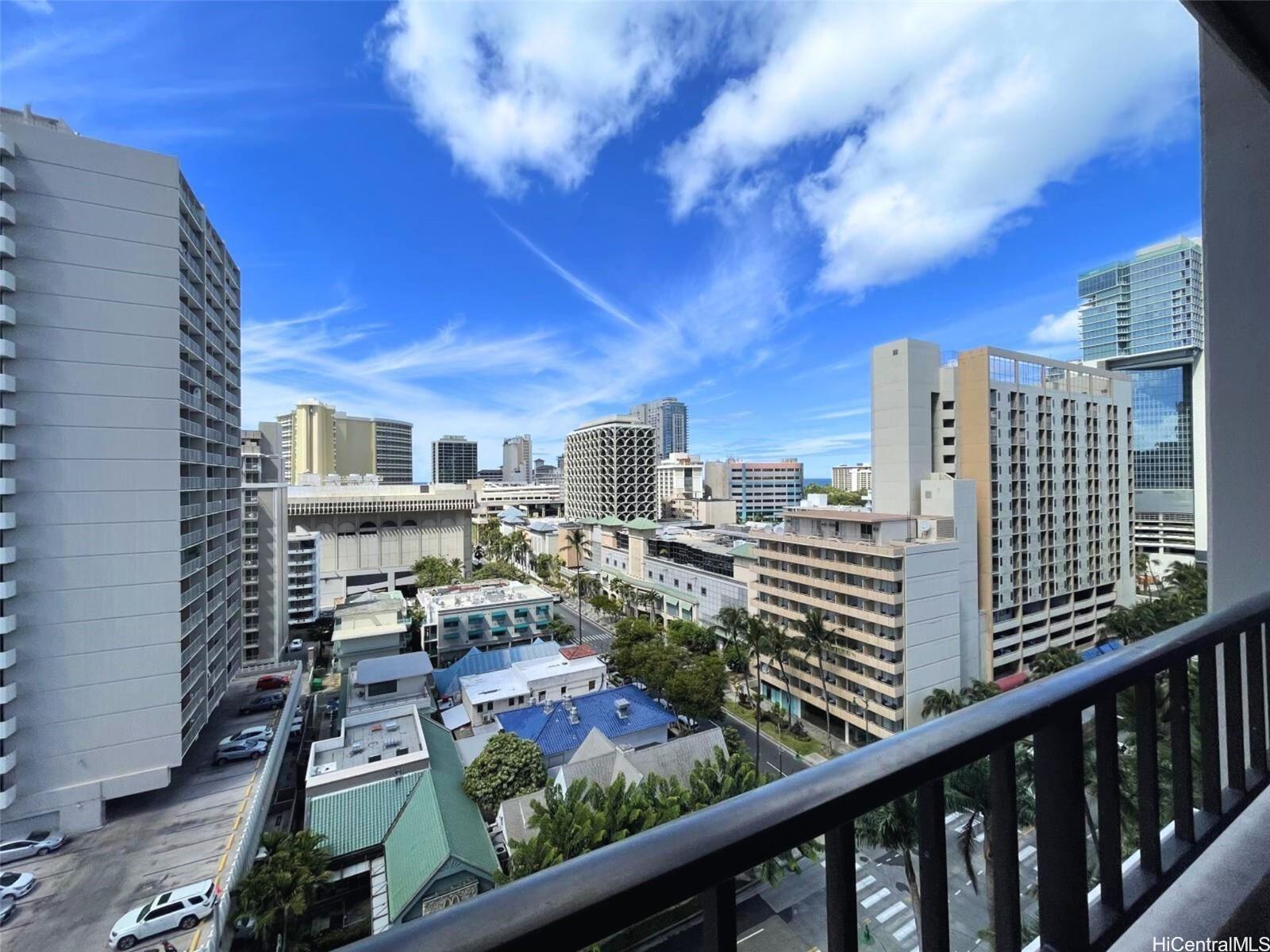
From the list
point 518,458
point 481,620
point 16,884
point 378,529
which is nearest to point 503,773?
point 16,884

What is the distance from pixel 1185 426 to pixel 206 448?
31.1 metres

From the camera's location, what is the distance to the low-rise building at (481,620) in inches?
700

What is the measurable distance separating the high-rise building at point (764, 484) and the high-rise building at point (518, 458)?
39270mm

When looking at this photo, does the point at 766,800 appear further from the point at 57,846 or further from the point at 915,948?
the point at 57,846

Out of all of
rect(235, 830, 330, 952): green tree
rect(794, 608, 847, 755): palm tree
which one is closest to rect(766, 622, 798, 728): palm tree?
rect(794, 608, 847, 755): palm tree

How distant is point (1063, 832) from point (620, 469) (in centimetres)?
3582

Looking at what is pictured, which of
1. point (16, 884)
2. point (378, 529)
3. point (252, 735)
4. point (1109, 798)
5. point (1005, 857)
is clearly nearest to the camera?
point (1005, 857)

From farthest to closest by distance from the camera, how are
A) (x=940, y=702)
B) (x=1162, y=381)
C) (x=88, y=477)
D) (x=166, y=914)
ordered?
(x=1162, y=381) → (x=940, y=702) → (x=88, y=477) → (x=166, y=914)

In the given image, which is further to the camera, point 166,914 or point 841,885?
point 166,914

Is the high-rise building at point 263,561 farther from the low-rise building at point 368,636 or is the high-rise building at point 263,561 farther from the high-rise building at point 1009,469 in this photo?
the high-rise building at point 1009,469

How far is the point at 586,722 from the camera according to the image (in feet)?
37.1

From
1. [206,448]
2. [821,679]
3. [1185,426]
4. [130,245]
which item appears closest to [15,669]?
[206,448]

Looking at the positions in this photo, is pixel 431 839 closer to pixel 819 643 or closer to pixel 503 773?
pixel 503 773

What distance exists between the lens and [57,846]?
7.46m
